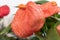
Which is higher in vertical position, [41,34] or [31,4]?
[31,4]

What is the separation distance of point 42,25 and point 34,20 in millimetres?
42

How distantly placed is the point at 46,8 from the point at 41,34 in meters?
0.12

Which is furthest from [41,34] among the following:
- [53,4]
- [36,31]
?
[53,4]

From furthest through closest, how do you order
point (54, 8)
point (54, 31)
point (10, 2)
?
point (10, 2), point (54, 8), point (54, 31)

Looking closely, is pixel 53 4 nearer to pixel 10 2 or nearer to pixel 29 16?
pixel 29 16

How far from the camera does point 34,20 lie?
628 mm

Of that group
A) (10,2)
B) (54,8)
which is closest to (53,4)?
(54,8)

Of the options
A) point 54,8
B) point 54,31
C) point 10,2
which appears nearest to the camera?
point 54,31

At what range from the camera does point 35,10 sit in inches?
25.4

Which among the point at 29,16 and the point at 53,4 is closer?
the point at 29,16

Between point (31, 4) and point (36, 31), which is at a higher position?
point (31, 4)

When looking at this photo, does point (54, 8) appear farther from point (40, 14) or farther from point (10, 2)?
point (10, 2)

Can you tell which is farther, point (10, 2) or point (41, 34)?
point (10, 2)

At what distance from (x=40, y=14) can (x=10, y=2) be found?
1.79 ft
